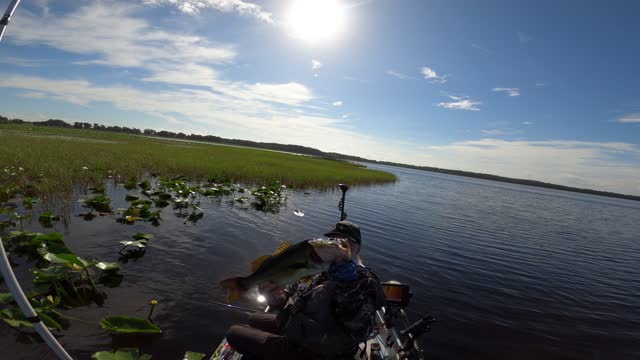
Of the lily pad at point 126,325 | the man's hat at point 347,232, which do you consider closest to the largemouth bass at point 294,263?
the man's hat at point 347,232

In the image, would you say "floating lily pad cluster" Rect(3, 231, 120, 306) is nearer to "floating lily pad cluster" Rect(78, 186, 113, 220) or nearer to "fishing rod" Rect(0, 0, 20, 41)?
"floating lily pad cluster" Rect(78, 186, 113, 220)

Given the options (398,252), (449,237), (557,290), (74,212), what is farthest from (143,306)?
(449,237)

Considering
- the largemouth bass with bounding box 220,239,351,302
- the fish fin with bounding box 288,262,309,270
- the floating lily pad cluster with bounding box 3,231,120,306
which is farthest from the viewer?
the floating lily pad cluster with bounding box 3,231,120,306

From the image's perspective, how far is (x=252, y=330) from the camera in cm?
432

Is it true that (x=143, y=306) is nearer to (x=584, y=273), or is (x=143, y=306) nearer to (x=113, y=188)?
(x=113, y=188)

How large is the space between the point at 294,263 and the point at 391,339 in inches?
98.0

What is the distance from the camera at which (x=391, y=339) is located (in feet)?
17.1

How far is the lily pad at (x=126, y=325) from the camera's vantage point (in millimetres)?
5598

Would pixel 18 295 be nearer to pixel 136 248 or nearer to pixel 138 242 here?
pixel 138 242

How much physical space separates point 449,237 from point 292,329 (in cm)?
1646

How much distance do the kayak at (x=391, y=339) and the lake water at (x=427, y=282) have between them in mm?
2104

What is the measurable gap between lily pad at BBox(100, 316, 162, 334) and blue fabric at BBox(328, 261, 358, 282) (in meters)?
3.85

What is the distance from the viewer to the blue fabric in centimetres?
337

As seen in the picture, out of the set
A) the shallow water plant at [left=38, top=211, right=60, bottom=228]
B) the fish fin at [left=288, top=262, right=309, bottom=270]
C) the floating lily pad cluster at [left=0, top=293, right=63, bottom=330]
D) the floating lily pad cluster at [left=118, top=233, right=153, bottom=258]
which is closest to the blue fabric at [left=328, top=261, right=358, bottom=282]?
Result: the fish fin at [left=288, top=262, right=309, bottom=270]
